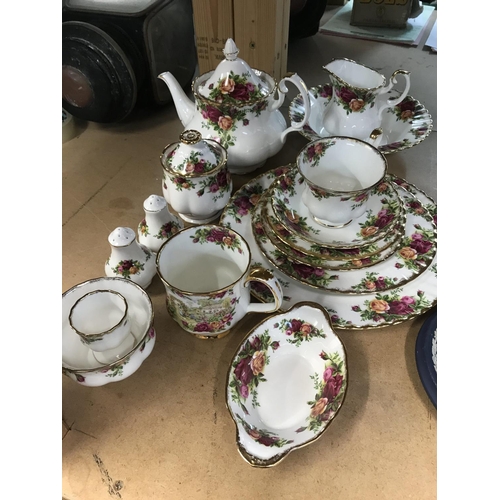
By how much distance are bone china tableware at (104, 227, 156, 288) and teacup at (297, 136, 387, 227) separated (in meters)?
0.22

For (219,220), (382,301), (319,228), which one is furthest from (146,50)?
(382,301)

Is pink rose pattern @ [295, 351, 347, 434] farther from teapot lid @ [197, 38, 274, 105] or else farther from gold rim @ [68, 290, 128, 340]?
teapot lid @ [197, 38, 274, 105]

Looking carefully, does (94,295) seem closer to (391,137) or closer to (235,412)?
(235,412)

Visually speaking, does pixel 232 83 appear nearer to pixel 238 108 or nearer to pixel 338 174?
pixel 238 108

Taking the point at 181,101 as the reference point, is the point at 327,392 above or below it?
below

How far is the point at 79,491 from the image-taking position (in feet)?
1.35

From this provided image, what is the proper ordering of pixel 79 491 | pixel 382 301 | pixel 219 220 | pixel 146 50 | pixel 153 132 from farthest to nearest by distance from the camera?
pixel 153 132 → pixel 146 50 → pixel 219 220 → pixel 382 301 → pixel 79 491

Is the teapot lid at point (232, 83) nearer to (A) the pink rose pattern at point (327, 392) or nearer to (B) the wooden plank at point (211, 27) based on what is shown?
(B) the wooden plank at point (211, 27)

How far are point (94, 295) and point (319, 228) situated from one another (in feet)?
0.95

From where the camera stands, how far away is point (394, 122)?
2.61ft

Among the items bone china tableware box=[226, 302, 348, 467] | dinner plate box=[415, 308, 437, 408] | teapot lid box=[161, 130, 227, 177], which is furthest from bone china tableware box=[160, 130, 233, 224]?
dinner plate box=[415, 308, 437, 408]

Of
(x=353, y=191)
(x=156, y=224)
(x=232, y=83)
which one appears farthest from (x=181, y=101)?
(x=353, y=191)

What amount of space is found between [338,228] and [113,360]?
12.5 inches

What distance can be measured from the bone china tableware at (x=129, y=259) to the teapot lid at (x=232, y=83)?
0.25 meters
